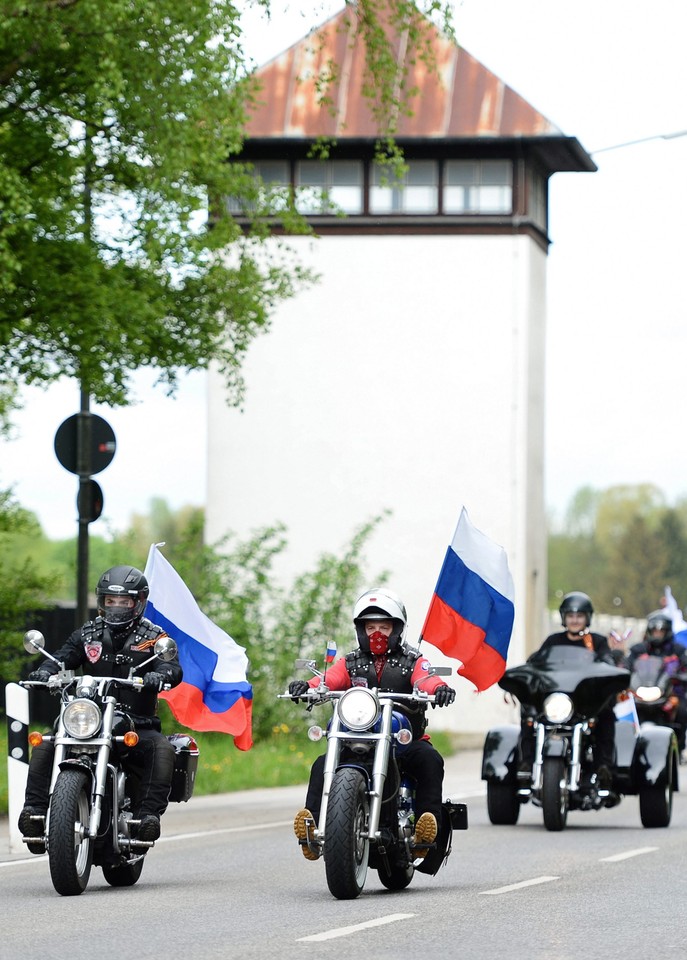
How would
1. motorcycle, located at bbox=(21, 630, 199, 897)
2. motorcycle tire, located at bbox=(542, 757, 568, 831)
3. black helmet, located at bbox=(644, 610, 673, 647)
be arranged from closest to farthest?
motorcycle, located at bbox=(21, 630, 199, 897) < motorcycle tire, located at bbox=(542, 757, 568, 831) < black helmet, located at bbox=(644, 610, 673, 647)

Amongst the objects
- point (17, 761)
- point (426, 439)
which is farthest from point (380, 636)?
point (426, 439)

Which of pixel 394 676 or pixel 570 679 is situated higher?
pixel 394 676

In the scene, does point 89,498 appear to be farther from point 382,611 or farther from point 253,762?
point 382,611

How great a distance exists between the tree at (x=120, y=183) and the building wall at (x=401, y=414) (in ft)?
53.7

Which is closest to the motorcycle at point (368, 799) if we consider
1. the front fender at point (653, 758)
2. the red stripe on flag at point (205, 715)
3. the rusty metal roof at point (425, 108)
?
the red stripe on flag at point (205, 715)

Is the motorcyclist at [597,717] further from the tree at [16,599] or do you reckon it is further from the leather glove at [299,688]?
the leather glove at [299,688]

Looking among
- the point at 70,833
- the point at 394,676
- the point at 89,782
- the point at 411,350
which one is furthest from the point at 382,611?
the point at 411,350

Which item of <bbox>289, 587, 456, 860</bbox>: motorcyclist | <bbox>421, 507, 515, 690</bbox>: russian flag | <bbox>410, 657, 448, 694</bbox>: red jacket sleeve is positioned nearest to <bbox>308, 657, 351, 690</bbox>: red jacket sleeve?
<bbox>289, 587, 456, 860</bbox>: motorcyclist

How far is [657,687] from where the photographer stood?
76.7 feet

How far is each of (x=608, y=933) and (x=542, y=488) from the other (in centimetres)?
2828

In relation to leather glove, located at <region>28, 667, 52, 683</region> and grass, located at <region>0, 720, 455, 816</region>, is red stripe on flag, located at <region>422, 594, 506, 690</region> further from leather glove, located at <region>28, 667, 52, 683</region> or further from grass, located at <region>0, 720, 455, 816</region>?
grass, located at <region>0, 720, 455, 816</region>

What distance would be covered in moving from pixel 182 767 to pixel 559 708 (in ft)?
17.3

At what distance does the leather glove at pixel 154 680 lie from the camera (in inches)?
440

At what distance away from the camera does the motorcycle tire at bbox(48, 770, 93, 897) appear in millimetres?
10477
